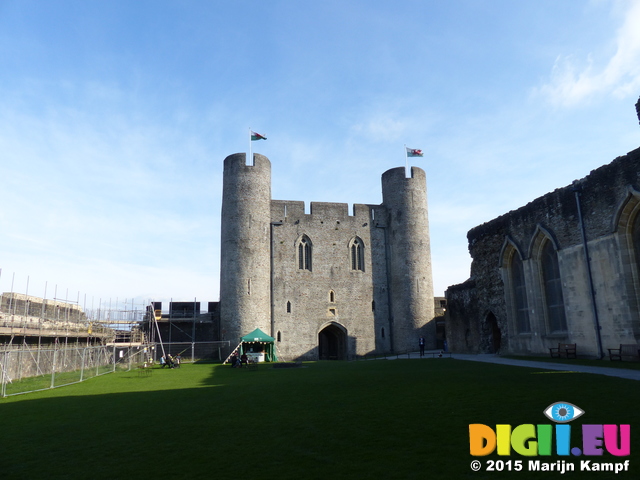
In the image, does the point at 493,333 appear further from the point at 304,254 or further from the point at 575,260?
the point at 304,254

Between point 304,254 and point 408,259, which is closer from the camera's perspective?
point 408,259

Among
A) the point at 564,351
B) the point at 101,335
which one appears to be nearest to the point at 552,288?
the point at 564,351

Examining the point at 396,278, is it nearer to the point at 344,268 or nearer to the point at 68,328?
the point at 344,268

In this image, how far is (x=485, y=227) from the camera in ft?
72.9

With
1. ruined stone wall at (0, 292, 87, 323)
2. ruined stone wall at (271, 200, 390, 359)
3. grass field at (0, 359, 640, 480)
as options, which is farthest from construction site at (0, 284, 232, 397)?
grass field at (0, 359, 640, 480)

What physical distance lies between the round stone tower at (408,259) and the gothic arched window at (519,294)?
37.1ft

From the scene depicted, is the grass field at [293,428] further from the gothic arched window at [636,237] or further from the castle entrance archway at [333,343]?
the castle entrance archway at [333,343]

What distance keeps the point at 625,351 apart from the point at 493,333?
8.40 metres

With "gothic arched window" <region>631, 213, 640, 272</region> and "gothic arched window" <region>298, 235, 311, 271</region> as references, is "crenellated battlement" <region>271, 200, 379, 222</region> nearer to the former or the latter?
"gothic arched window" <region>298, 235, 311, 271</region>

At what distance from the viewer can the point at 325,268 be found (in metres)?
31.9

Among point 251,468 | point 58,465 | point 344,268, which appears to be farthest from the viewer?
point 344,268

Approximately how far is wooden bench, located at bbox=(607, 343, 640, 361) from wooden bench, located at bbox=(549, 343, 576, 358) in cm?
161

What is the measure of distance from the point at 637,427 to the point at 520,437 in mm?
1353

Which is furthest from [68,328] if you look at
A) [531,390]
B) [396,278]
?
[531,390]
